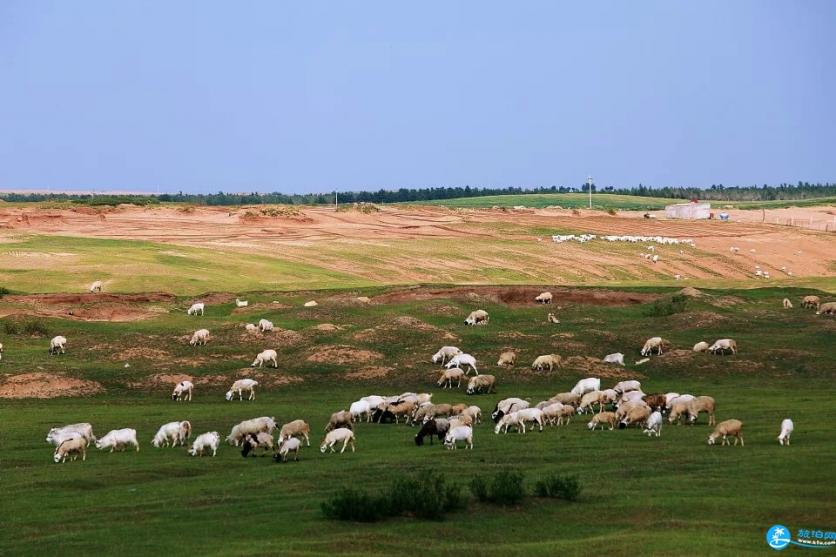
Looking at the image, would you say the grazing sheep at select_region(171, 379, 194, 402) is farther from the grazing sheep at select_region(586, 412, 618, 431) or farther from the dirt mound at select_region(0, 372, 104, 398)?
the grazing sheep at select_region(586, 412, 618, 431)

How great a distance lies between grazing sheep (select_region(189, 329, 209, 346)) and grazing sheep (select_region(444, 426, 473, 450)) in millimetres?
21009

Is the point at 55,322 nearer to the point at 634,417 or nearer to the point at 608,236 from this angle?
the point at 634,417

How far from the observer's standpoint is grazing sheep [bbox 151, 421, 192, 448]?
1147 inches

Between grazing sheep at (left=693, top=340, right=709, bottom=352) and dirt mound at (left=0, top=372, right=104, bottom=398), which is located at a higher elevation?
grazing sheep at (left=693, top=340, right=709, bottom=352)

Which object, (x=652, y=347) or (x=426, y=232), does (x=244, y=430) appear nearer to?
(x=652, y=347)

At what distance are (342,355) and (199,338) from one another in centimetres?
657

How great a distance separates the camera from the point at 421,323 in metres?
48.6

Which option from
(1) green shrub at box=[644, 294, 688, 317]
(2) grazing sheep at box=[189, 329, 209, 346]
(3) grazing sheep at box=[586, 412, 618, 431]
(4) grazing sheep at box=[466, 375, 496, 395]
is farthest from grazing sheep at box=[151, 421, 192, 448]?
(1) green shrub at box=[644, 294, 688, 317]

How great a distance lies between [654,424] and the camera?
28.3 meters

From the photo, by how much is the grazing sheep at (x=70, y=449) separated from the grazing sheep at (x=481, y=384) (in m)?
14.5

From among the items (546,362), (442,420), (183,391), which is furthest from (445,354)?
(442,420)

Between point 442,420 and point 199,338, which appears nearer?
point 442,420

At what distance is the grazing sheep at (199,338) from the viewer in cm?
4594

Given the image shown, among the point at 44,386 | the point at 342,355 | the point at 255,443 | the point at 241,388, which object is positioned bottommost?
the point at 44,386
